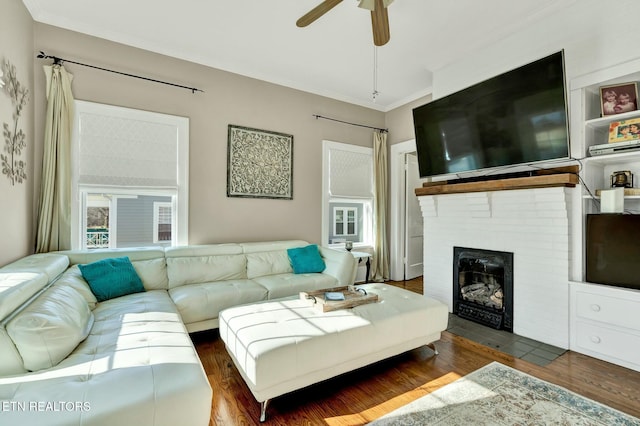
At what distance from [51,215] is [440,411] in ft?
11.5

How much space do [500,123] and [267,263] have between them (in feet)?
9.21

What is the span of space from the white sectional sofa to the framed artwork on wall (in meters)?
1.43

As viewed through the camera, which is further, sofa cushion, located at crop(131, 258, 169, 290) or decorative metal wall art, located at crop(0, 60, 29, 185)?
sofa cushion, located at crop(131, 258, 169, 290)

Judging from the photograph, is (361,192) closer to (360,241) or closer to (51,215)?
(360,241)

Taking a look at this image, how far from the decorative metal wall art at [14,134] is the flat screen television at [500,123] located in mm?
3718

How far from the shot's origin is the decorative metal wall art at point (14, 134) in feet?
6.94

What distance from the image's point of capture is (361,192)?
475 centimetres

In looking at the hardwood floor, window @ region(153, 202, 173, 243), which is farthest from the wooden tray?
window @ region(153, 202, 173, 243)

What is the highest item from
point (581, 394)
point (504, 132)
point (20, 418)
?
point (504, 132)

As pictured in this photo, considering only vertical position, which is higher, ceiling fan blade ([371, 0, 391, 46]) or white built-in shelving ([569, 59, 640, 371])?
ceiling fan blade ([371, 0, 391, 46])

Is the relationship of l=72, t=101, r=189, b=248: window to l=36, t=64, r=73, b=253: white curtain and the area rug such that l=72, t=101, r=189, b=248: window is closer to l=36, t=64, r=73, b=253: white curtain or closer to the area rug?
l=36, t=64, r=73, b=253: white curtain

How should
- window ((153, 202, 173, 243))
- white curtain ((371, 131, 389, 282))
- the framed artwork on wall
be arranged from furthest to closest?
white curtain ((371, 131, 389, 282)) → the framed artwork on wall → window ((153, 202, 173, 243))

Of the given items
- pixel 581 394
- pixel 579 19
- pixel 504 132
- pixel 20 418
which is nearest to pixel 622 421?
pixel 581 394

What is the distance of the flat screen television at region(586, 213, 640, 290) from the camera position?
2211 mm
